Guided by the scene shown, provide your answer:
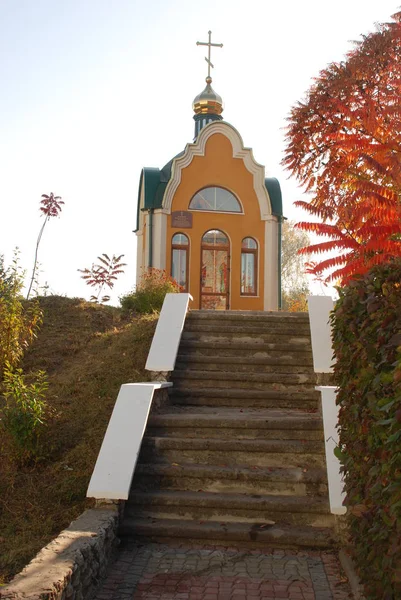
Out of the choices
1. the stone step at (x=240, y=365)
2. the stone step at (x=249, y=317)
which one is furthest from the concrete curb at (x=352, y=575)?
the stone step at (x=249, y=317)

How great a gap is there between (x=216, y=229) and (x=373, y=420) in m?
13.9

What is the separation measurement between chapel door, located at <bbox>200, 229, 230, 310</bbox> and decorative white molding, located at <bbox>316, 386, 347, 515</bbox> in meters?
10.9

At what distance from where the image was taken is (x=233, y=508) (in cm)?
571

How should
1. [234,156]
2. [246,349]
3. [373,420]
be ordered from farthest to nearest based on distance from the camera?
[234,156]
[246,349]
[373,420]

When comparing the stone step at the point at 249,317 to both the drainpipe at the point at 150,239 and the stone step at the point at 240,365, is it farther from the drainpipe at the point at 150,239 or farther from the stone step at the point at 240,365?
the drainpipe at the point at 150,239

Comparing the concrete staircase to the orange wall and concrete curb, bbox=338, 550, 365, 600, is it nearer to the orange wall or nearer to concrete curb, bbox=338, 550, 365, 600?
concrete curb, bbox=338, 550, 365, 600

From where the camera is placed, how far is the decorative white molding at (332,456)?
5301mm

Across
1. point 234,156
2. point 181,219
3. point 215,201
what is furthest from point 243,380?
point 234,156

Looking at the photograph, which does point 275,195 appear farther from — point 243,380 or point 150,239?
point 243,380

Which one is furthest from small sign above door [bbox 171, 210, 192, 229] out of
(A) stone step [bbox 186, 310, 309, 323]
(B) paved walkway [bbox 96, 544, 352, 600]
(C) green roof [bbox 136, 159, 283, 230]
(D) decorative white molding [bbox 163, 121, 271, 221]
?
(B) paved walkway [bbox 96, 544, 352, 600]

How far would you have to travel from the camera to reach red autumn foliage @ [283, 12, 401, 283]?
592cm

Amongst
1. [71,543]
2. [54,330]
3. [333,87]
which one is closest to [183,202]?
[54,330]

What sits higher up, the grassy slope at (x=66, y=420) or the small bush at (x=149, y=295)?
the small bush at (x=149, y=295)

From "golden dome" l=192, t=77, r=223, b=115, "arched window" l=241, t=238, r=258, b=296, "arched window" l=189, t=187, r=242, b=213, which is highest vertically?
"golden dome" l=192, t=77, r=223, b=115
